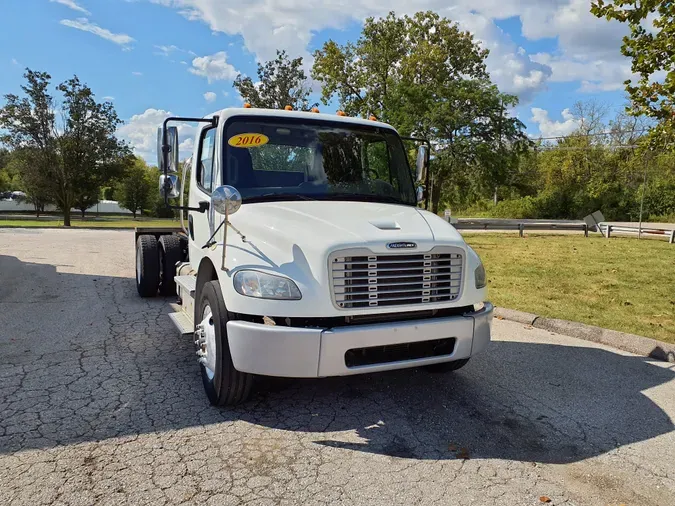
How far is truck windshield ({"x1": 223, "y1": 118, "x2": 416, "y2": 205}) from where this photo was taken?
14.2ft

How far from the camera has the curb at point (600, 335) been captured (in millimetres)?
5484

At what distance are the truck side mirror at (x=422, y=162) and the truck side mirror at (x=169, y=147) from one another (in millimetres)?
2489

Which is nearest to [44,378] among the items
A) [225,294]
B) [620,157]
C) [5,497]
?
[5,497]

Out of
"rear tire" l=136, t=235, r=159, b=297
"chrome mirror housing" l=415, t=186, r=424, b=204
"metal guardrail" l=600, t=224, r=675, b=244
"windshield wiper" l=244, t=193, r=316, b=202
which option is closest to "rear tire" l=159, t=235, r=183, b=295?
"rear tire" l=136, t=235, r=159, b=297

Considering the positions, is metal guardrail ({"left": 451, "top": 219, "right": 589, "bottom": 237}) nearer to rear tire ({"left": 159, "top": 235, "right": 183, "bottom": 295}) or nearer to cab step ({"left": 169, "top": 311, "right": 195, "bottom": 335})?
rear tire ({"left": 159, "top": 235, "right": 183, "bottom": 295})

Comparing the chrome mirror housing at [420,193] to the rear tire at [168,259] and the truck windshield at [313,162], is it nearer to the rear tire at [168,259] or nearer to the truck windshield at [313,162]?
the truck windshield at [313,162]

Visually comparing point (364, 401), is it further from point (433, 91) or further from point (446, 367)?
point (433, 91)

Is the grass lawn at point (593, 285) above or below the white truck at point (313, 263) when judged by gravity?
below

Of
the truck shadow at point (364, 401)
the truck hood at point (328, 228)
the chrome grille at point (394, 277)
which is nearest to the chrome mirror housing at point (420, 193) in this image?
the truck hood at point (328, 228)

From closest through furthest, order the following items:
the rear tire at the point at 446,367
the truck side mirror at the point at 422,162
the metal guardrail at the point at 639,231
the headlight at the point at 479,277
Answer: the headlight at the point at 479,277
the rear tire at the point at 446,367
the truck side mirror at the point at 422,162
the metal guardrail at the point at 639,231

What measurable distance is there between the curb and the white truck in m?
2.60

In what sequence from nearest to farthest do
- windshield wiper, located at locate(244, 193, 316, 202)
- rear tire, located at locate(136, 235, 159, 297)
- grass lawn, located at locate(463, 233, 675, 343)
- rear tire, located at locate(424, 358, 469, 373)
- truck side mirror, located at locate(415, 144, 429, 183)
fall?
windshield wiper, located at locate(244, 193, 316, 202) → rear tire, located at locate(424, 358, 469, 373) → truck side mirror, located at locate(415, 144, 429, 183) → grass lawn, located at locate(463, 233, 675, 343) → rear tire, located at locate(136, 235, 159, 297)

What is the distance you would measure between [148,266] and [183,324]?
125 inches

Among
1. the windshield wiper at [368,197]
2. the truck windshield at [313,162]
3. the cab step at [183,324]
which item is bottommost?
the cab step at [183,324]
